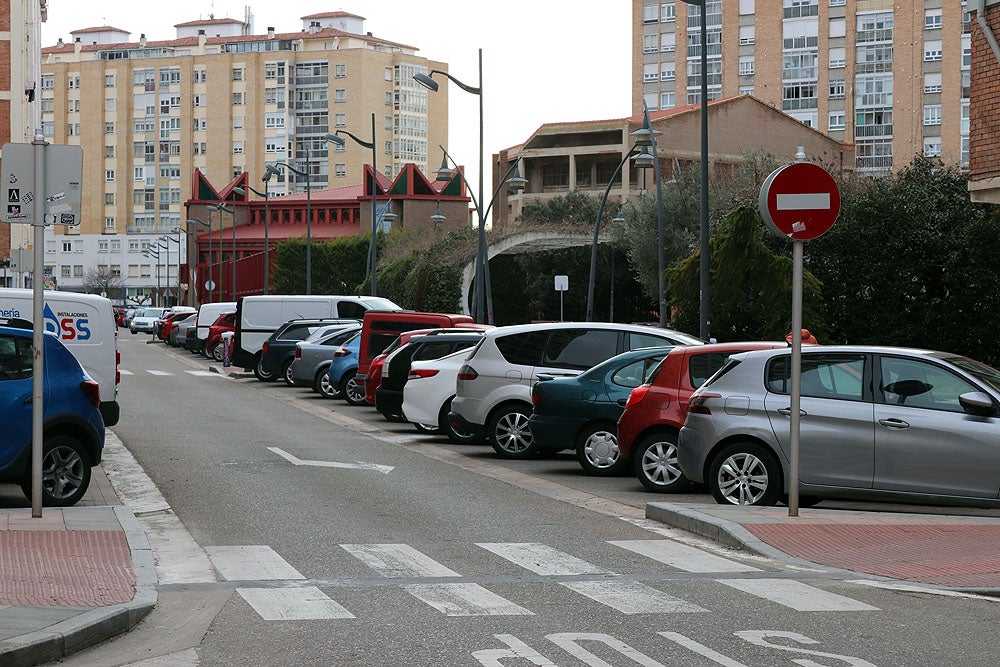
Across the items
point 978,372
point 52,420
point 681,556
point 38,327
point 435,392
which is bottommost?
point 681,556

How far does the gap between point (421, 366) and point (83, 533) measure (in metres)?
9.93

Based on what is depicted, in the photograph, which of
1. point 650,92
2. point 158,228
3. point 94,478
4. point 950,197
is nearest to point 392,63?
point 158,228

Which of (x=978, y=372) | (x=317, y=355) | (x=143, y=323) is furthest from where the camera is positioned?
(x=143, y=323)

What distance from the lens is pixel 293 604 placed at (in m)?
7.87

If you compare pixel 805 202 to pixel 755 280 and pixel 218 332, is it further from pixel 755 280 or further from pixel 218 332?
pixel 218 332

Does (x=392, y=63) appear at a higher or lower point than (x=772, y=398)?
higher

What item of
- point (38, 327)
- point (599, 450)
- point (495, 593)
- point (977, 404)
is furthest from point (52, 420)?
point (977, 404)

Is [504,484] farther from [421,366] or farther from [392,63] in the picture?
[392,63]

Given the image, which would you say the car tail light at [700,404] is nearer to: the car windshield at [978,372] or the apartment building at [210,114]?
the car windshield at [978,372]

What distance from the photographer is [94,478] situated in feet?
48.5

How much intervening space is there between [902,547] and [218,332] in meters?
41.0

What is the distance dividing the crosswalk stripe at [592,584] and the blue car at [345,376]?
17.0 meters

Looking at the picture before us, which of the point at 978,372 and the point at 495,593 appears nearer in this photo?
the point at 495,593

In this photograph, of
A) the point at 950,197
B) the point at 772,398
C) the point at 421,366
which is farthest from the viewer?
the point at 950,197
